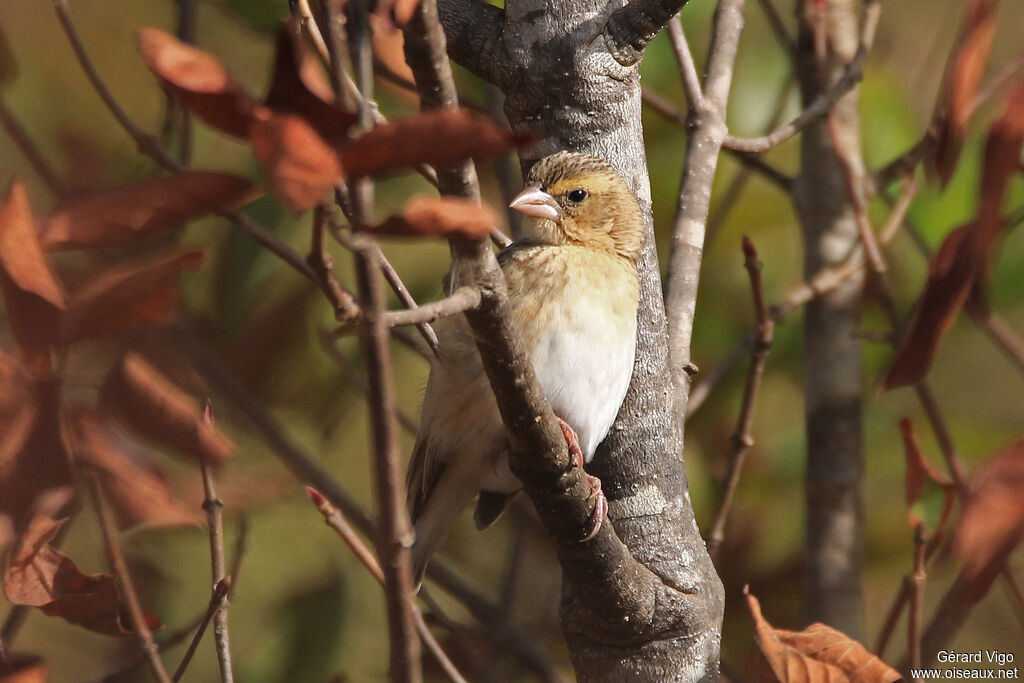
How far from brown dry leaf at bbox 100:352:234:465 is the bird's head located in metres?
1.36

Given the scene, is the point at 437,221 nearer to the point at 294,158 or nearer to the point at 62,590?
the point at 294,158

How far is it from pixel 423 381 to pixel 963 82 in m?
2.16

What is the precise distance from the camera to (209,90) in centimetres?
74

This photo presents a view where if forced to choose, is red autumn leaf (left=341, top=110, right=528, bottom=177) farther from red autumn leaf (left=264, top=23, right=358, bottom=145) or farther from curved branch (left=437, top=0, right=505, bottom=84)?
curved branch (left=437, top=0, right=505, bottom=84)

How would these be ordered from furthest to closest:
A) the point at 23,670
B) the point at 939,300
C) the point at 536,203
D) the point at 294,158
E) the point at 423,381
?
the point at 423,381 → the point at 536,203 → the point at 939,300 → the point at 23,670 → the point at 294,158

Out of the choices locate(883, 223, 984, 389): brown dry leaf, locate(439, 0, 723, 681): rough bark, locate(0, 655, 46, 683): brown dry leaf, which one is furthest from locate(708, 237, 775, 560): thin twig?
locate(0, 655, 46, 683): brown dry leaf

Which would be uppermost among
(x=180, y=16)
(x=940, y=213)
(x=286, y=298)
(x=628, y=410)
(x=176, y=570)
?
(x=180, y=16)

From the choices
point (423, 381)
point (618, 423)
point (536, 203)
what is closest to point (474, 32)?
point (536, 203)

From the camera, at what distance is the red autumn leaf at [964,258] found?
1397mm

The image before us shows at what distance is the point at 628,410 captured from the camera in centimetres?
219

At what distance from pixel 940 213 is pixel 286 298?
170 cm

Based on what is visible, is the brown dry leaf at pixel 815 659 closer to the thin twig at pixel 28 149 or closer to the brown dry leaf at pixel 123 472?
the brown dry leaf at pixel 123 472

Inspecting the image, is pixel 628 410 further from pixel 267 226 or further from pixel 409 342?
pixel 267 226

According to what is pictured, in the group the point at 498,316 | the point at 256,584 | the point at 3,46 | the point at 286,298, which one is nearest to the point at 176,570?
the point at 256,584
